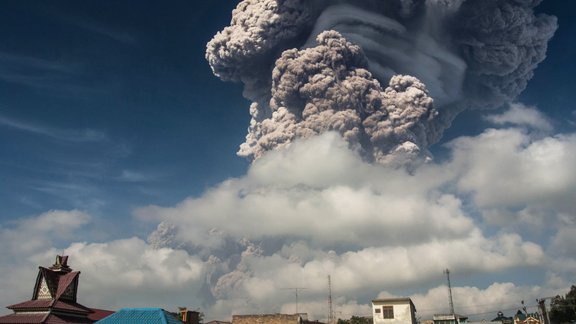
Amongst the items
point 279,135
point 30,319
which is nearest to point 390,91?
point 279,135

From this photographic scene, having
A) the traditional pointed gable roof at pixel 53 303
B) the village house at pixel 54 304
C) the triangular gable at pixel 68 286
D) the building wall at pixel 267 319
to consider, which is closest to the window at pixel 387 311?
the building wall at pixel 267 319

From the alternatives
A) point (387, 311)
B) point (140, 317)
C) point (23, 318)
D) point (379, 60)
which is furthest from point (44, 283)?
point (379, 60)

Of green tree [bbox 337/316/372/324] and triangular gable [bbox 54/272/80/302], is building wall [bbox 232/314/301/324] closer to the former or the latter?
triangular gable [bbox 54/272/80/302]

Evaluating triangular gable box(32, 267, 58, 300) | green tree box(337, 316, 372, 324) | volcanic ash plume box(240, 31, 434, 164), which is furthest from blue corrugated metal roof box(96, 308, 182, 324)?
volcanic ash plume box(240, 31, 434, 164)

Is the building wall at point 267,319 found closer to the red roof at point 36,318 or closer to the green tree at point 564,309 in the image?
the red roof at point 36,318

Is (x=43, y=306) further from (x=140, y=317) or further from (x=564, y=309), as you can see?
(x=564, y=309)

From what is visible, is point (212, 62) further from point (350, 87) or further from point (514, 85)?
point (514, 85)

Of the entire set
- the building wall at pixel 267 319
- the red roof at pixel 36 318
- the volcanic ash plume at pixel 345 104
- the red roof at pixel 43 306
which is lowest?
the building wall at pixel 267 319
